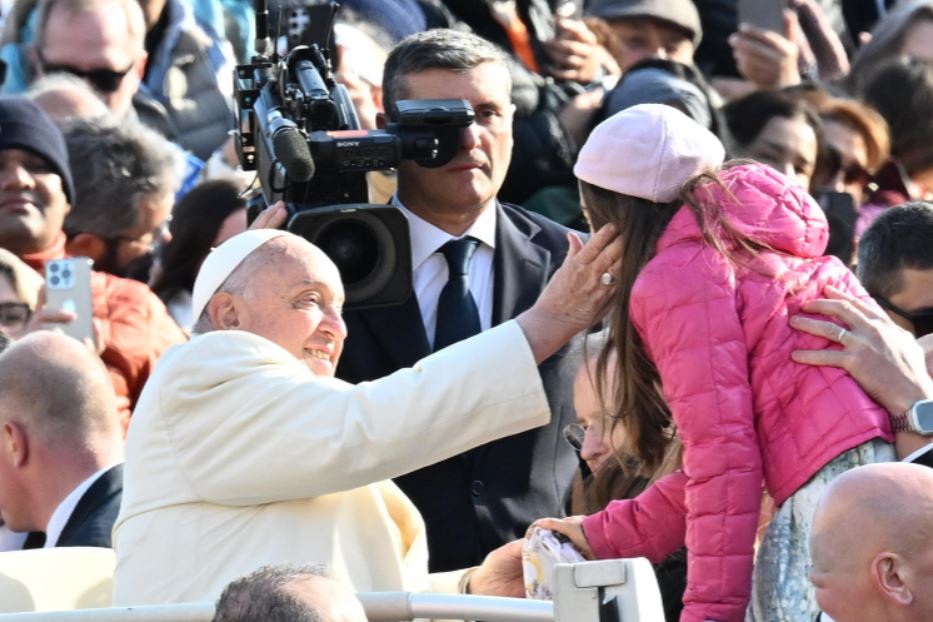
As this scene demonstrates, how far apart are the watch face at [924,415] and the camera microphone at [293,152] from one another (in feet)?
5.41

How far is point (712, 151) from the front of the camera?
186 inches

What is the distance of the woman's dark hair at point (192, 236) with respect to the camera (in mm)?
7453

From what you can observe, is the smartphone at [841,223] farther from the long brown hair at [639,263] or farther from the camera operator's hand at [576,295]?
the camera operator's hand at [576,295]

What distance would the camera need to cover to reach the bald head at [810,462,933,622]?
156 inches

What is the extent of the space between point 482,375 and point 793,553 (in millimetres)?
759

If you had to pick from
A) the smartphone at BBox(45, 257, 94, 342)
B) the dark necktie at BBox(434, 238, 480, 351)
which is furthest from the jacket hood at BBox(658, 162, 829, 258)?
the smartphone at BBox(45, 257, 94, 342)

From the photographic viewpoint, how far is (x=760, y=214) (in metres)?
4.55

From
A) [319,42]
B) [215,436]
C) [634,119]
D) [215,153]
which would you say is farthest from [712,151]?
[215,153]

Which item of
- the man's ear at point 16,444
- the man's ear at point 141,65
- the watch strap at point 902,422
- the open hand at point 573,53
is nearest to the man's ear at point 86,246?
the man's ear at point 141,65

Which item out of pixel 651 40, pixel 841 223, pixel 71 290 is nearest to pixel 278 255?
pixel 71 290

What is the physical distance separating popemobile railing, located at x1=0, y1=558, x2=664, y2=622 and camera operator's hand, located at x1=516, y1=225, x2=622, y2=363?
2.80ft

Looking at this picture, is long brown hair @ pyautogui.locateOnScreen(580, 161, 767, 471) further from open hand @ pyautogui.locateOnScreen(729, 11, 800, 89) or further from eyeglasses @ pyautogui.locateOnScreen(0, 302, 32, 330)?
open hand @ pyautogui.locateOnScreen(729, 11, 800, 89)

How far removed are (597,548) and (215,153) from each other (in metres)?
4.03

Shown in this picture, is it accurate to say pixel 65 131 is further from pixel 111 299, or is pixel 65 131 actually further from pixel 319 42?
pixel 319 42
